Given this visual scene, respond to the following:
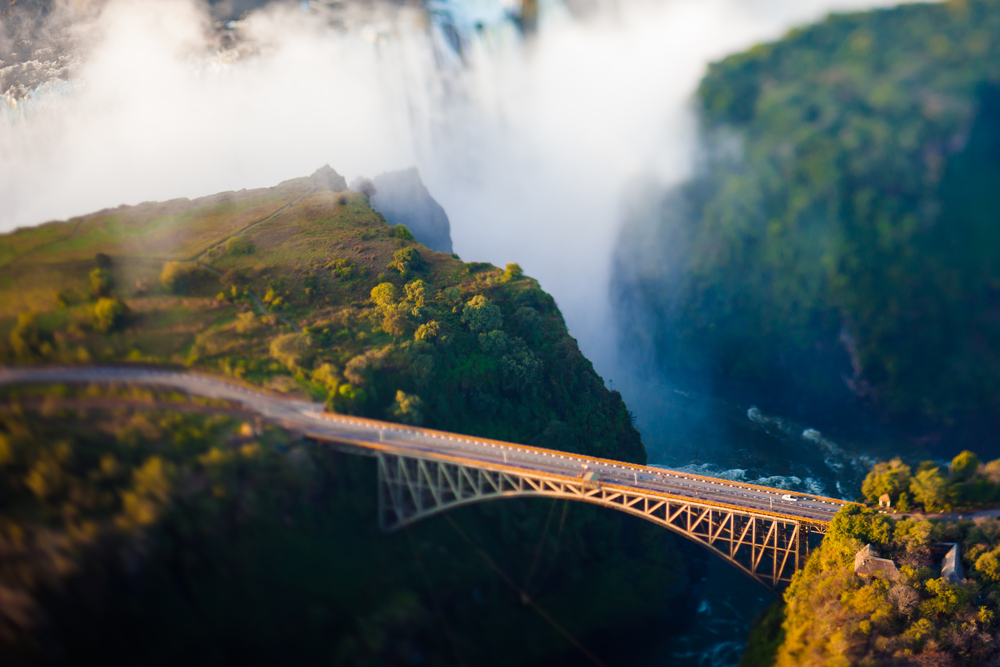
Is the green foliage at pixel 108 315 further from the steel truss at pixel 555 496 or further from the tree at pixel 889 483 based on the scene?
the tree at pixel 889 483

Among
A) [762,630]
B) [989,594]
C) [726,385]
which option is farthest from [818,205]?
Answer: [762,630]

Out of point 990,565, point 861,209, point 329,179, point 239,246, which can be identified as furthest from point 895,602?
point 329,179

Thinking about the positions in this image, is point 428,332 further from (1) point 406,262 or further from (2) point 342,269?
(2) point 342,269

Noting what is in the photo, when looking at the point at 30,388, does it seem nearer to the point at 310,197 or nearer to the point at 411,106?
the point at 310,197

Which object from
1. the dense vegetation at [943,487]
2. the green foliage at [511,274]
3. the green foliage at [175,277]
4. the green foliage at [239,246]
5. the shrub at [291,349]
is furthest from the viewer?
the green foliage at [511,274]

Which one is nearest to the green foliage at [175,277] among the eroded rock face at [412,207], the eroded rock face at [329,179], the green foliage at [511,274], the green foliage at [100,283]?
the green foliage at [100,283]

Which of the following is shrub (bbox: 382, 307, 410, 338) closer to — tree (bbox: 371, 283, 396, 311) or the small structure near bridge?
tree (bbox: 371, 283, 396, 311)

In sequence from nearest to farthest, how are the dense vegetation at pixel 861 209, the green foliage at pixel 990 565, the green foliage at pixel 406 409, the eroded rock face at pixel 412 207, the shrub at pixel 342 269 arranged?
the green foliage at pixel 990 565 < the green foliage at pixel 406 409 < the dense vegetation at pixel 861 209 < the shrub at pixel 342 269 < the eroded rock face at pixel 412 207
